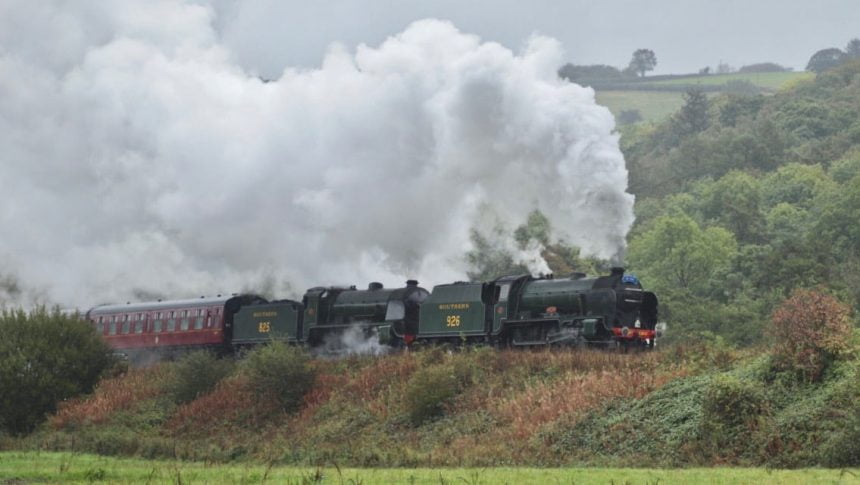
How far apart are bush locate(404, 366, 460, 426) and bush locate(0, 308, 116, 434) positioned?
1802cm

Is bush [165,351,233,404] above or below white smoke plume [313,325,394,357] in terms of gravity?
below

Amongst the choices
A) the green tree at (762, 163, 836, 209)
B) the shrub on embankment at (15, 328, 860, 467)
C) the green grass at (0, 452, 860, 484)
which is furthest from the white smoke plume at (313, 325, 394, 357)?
the green tree at (762, 163, 836, 209)

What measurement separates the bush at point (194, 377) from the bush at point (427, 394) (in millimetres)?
12292

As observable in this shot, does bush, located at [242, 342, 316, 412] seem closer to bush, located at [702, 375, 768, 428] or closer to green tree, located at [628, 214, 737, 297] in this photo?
bush, located at [702, 375, 768, 428]

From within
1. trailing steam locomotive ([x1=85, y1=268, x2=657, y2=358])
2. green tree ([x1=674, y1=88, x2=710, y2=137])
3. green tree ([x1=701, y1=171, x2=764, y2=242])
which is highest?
green tree ([x1=674, y1=88, x2=710, y2=137])

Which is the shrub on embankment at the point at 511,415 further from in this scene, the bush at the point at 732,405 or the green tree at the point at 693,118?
the green tree at the point at 693,118

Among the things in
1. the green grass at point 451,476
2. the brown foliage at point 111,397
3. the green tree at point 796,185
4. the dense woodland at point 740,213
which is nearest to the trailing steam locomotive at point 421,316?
the brown foliage at point 111,397

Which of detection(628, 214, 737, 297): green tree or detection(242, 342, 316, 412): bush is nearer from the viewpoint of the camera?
detection(242, 342, 316, 412): bush

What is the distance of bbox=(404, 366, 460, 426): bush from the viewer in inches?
1491

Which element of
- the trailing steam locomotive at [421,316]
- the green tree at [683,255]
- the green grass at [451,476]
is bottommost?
the green grass at [451,476]

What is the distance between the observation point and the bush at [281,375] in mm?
43406

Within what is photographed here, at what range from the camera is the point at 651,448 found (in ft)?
96.7

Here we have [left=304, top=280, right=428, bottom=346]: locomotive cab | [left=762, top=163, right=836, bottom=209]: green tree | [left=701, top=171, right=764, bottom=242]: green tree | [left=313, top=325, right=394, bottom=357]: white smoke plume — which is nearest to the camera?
[left=304, top=280, right=428, bottom=346]: locomotive cab

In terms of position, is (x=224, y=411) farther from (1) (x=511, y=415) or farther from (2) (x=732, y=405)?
(2) (x=732, y=405)
